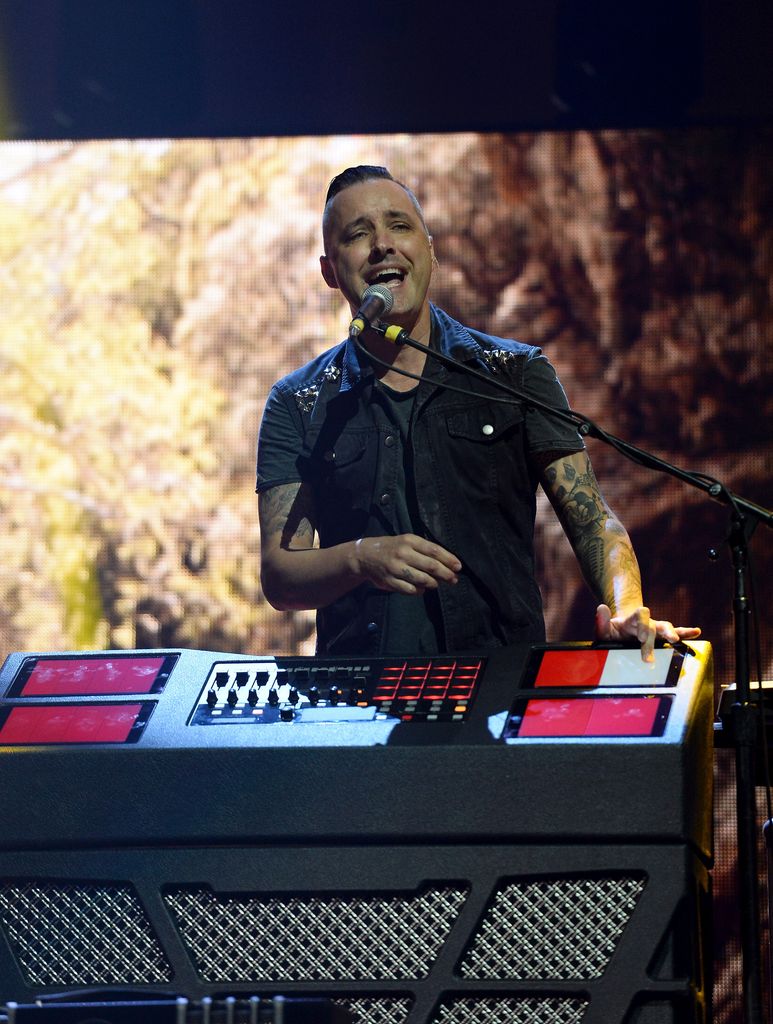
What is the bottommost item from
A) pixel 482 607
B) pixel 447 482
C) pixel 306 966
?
pixel 306 966

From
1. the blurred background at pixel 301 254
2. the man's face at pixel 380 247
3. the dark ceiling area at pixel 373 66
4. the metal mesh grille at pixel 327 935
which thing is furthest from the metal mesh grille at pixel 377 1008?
the dark ceiling area at pixel 373 66

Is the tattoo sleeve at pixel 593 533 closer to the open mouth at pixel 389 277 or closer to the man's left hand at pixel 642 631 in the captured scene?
the man's left hand at pixel 642 631

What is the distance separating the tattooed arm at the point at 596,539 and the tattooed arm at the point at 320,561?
0.24m

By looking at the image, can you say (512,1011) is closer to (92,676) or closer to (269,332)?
(92,676)

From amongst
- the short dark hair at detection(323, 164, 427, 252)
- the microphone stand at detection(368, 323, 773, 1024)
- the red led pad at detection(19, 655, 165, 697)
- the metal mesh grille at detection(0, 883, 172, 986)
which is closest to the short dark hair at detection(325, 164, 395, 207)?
the short dark hair at detection(323, 164, 427, 252)

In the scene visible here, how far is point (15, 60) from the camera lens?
362 cm

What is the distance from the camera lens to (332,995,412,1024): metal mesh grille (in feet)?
5.17

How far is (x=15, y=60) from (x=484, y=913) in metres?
2.85

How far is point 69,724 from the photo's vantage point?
1.75 meters

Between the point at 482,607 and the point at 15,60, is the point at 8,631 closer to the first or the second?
the point at 15,60

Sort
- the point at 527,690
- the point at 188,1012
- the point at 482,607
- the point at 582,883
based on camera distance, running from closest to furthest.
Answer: the point at 188,1012
the point at 582,883
the point at 527,690
the point at 482,607

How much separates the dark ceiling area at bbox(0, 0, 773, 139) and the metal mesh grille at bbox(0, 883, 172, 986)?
2.47m

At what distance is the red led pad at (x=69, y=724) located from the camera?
1.72 meters

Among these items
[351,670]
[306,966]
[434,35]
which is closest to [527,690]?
[351,670]
